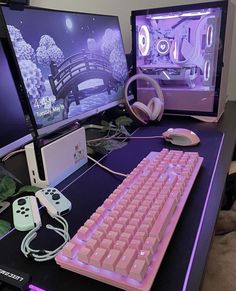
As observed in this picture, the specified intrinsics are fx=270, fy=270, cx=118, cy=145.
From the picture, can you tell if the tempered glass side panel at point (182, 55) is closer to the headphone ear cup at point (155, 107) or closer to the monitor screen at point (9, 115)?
the headphone ear cup at point (155, 107)

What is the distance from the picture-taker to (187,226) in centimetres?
54

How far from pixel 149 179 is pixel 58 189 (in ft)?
0.77

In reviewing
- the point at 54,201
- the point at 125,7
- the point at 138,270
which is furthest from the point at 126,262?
the point at 125,7

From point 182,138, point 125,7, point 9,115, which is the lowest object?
point 182,138

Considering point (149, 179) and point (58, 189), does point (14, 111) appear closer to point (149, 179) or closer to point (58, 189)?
point (58, 189)

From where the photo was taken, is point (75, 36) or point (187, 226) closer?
point (187, 226)

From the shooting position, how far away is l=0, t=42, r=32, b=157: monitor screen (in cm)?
63

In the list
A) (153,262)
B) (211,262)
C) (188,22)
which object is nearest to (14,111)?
(153,262)

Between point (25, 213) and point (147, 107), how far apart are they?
756 mm

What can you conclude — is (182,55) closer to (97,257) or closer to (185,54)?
(185,54)

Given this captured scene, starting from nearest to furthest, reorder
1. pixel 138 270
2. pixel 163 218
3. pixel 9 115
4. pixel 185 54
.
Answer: pixel 138 270 < pixel 163 218 < pixel 9 115 < pixel 185 54

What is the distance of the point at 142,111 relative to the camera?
117cm

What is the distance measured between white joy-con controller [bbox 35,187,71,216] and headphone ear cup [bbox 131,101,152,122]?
620 mm

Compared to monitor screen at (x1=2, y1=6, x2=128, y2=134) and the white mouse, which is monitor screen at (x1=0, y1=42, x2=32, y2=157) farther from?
the white mouse
